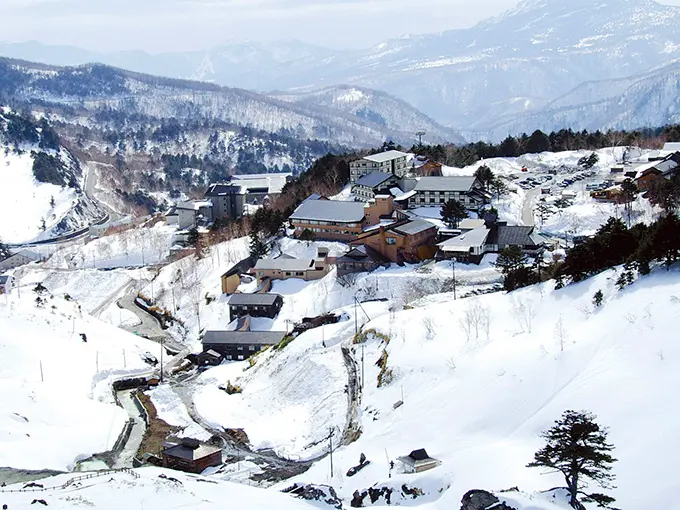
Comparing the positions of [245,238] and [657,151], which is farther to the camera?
[657,151]

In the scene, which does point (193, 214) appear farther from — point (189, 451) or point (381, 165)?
point (189, 451)

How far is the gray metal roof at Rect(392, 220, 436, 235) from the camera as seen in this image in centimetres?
3469

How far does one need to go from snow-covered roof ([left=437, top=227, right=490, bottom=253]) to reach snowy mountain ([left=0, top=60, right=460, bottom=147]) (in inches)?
4695

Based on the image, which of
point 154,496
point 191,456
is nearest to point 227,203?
point 191,456

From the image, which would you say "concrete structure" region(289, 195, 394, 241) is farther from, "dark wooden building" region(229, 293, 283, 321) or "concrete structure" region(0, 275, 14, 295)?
"concrete structure" region(0, 275, 14, 295)

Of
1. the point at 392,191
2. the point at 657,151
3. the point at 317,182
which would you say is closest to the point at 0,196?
the point at 317,182

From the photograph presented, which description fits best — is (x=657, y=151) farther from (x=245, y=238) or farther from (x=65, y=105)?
(x=65, y=105)

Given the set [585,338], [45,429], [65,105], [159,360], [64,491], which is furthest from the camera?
[65,105]

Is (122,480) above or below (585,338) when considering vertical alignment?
below

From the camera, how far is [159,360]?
104 feet

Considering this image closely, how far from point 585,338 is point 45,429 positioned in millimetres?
15033

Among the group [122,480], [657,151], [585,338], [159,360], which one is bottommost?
[159,360]

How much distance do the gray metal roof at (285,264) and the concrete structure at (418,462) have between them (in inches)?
795

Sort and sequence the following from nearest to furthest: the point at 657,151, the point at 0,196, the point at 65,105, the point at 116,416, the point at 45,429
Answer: the point at 45,429 → the point at 116,416 → the point at 657,151 → the point at 0,196 → the point at 65,105
